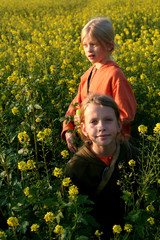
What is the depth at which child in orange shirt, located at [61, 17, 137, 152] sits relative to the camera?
7.38ft

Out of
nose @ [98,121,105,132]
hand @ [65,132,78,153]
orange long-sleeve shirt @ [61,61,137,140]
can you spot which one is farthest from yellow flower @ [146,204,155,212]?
hand @ [65,132,78,153]

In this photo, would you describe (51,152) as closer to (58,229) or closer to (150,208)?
(150,208)

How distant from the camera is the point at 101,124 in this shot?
1.81 m

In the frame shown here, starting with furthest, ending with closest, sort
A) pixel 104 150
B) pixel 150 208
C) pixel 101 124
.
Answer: pixel 104 150
pixel 101 124
pixel 150 208

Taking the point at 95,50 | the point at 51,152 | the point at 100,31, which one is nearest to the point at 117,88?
the point at 95,50

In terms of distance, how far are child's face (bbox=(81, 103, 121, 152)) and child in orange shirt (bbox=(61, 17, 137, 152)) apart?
0.40 m

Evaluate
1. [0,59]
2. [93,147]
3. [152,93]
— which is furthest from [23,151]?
[0,59]

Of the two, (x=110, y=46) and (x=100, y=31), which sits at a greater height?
(x=100, y=31)

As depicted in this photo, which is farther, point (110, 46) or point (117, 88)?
point (110, 46)

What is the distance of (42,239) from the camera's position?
164cm

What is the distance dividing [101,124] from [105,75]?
692 millimetres

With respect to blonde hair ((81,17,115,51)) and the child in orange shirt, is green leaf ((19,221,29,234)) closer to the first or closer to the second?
the child in orange shirt

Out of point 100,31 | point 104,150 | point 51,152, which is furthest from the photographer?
point 51,152

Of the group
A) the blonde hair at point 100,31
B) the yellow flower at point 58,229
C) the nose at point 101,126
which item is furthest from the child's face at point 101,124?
the blonde hair at point 100,31
